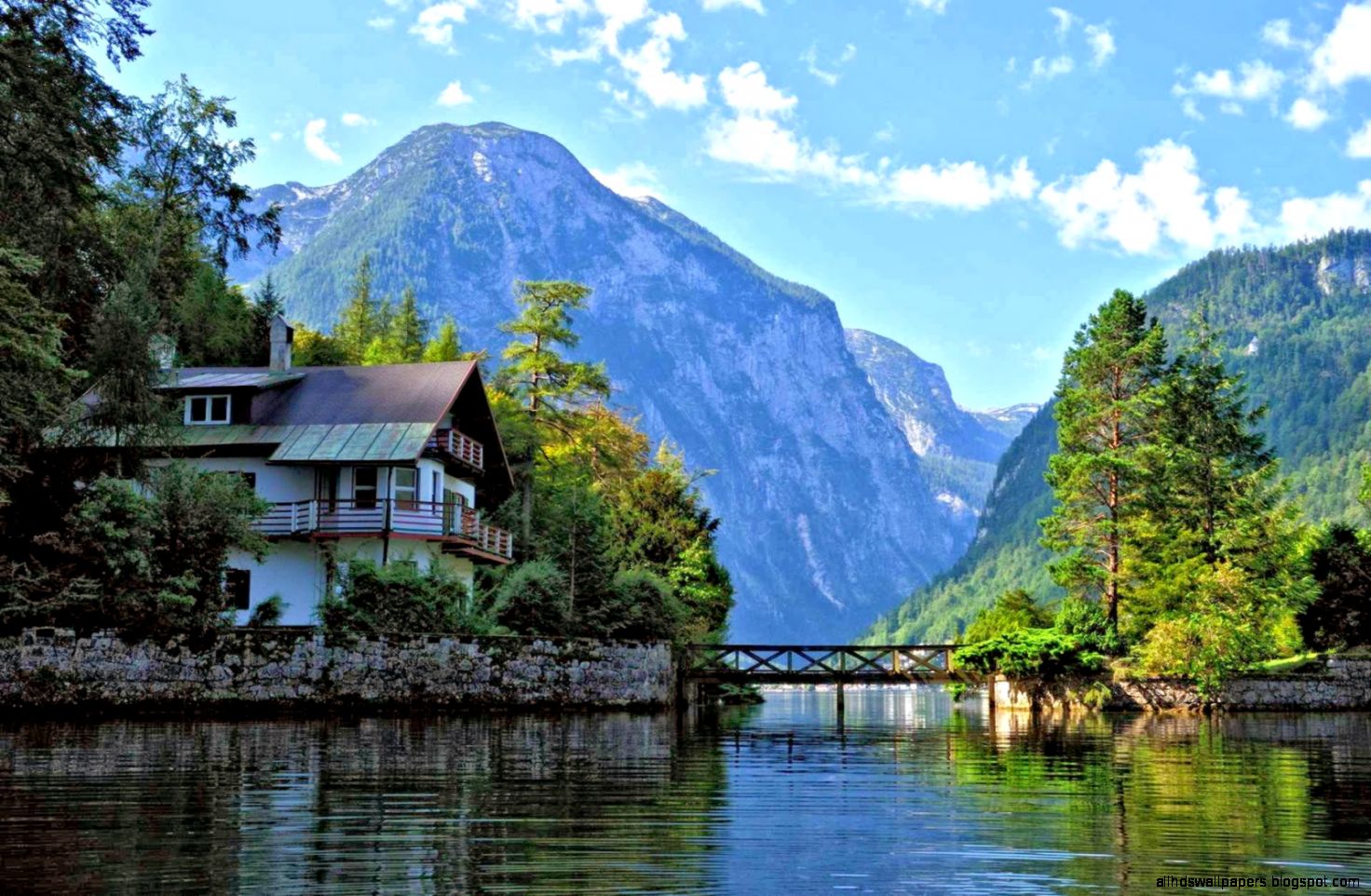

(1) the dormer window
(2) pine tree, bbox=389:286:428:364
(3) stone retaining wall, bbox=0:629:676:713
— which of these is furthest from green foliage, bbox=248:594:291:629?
(2) pine tree, bbox=389:286:428:364

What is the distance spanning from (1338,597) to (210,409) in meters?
43.0

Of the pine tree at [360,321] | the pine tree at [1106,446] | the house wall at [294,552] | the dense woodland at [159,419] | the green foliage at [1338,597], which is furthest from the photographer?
the pine tree at [360,321]

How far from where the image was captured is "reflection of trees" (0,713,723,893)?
9922mm

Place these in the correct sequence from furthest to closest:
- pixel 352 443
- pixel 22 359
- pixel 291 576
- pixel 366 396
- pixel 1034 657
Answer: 1. pixel 1034 657
2. pixel 366 396
3. pixel 291 576
4. pixel 352 443
5. pixel 22 359

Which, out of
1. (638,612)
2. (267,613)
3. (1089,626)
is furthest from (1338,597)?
(267,613)

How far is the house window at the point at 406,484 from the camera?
1871 inches

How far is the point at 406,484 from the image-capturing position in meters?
47.7

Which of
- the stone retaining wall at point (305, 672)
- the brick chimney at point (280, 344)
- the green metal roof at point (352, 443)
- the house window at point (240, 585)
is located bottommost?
the stone retaining wall at point (305, 672)

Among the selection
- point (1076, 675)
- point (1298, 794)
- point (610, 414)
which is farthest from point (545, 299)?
point (1298, 794)

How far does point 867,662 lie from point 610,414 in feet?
76.3

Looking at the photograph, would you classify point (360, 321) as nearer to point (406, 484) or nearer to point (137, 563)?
point (406, 484)

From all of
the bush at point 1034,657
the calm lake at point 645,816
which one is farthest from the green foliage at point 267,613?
the bush at point 1034,657

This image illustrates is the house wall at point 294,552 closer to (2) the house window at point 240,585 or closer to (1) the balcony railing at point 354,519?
(2) the house window at point 240,585

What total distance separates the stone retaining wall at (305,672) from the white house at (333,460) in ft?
18.7
